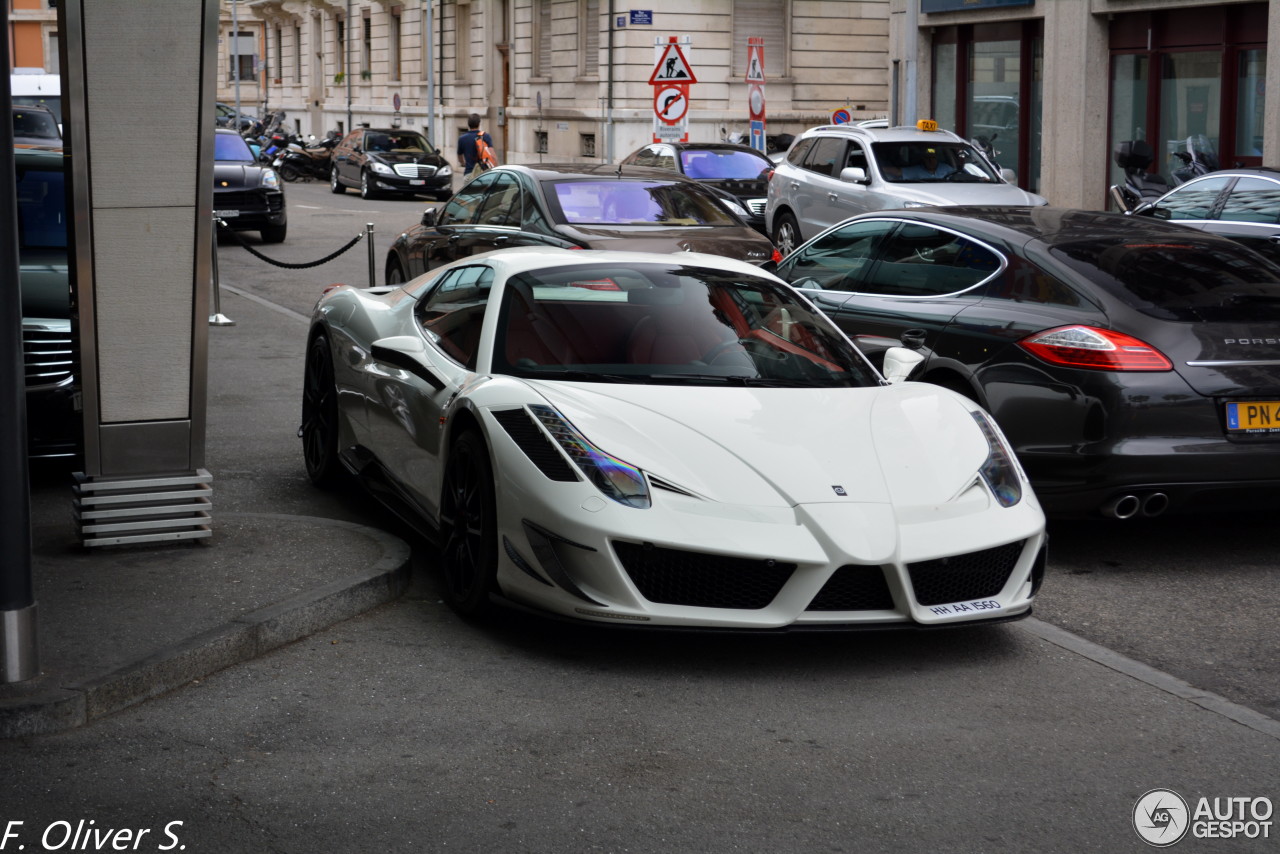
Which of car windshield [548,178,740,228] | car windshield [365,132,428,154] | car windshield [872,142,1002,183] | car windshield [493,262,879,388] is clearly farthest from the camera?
car windshield [365,132,428,154]

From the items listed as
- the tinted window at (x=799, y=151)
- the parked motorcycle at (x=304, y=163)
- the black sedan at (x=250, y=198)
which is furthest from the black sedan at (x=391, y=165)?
the tinted window at (x=799, y=151)

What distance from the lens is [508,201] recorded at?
13.0 metres

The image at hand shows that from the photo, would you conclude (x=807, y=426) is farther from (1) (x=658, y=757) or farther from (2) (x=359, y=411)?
(2) (x=359, y=411)

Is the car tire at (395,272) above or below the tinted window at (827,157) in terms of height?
below

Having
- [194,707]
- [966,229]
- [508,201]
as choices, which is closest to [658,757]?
[194,707]

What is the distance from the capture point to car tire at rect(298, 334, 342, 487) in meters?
7.77

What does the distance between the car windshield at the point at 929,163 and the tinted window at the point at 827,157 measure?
51 cm

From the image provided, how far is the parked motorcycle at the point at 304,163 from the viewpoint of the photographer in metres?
43.2

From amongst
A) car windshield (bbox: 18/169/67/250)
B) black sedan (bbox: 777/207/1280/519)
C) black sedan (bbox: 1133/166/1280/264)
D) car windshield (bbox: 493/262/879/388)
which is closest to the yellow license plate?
black sedan (bbox: 777/207/1280/519)

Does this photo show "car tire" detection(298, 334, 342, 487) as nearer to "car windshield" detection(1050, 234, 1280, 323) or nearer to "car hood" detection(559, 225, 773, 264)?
"car windshield" detection(1050, 234, 1280, 323)

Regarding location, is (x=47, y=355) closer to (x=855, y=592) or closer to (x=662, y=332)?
(x=662, y=332)

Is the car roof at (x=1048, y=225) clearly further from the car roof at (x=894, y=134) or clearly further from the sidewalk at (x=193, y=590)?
the car roof at (x=894, y=134)

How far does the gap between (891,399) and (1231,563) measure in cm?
190

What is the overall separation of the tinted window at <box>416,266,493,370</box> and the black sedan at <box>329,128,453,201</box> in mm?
28825
